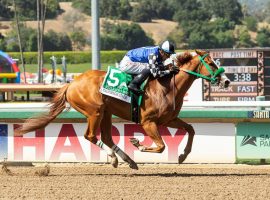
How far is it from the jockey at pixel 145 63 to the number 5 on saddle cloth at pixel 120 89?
3.6 inches

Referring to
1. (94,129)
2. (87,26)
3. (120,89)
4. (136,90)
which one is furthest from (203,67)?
(87,26)

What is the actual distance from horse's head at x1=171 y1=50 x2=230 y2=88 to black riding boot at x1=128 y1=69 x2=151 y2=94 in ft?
1.63

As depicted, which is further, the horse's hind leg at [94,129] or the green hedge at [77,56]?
the green hedge at [77,56]

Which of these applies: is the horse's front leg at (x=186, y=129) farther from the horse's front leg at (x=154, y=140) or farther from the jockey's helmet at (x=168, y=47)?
the jockey's helmet at (x=168, y=47)

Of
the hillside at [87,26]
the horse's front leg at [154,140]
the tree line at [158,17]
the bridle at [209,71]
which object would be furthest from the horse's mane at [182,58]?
the hillside at [87,26]

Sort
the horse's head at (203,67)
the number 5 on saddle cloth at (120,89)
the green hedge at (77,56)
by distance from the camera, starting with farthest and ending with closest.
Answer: the green hedge at (77,56)
the number 5 on saddle cloth at (120,89)
the horse's head at (203,67)

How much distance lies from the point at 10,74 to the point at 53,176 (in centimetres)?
2470

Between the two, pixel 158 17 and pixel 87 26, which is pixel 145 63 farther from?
pixel 158 17

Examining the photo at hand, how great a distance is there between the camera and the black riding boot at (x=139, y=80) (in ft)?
35.4

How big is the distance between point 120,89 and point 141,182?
164cm

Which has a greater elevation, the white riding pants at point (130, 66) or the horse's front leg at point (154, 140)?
the white riding pants at point (130, 66)

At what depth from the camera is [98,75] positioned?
11.1 metres

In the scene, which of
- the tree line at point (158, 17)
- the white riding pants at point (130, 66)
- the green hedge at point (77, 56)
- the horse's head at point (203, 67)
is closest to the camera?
the horse's head at point (203, 67)

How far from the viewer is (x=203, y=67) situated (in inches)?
429
